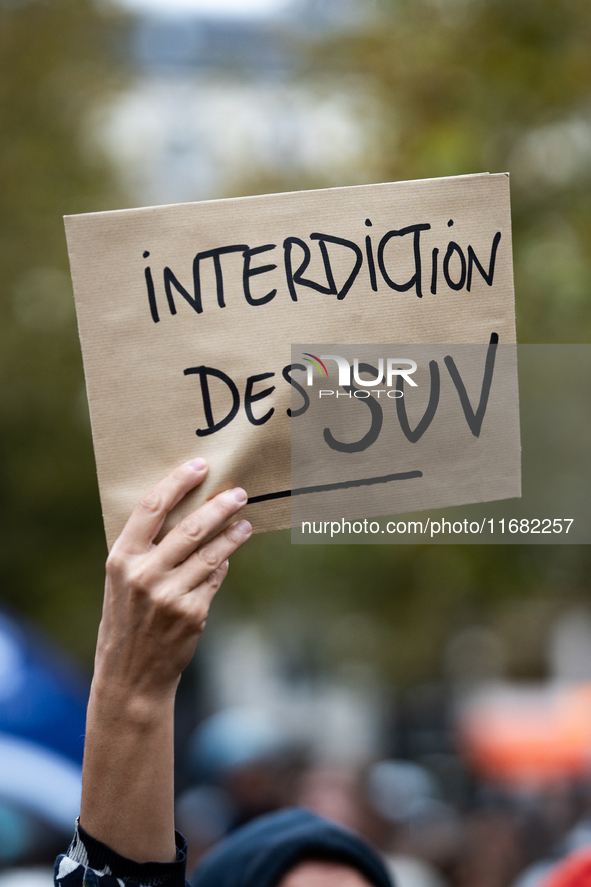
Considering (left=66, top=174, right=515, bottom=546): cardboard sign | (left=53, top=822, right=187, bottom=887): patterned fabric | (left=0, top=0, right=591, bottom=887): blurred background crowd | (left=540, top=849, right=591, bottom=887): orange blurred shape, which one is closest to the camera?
Result: (left=53, top=822, right=187, bottom=887): patterned fabric

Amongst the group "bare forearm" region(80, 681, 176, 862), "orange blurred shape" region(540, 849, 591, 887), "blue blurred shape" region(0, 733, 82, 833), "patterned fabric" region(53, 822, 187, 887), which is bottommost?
"blue blurred shape" region(0, 733, 82, 833)

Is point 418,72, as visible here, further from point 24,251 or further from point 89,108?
point 24,251

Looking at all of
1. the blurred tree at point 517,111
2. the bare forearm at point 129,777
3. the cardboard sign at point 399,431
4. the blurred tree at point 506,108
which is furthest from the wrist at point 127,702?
the blurred tree at point 506,108

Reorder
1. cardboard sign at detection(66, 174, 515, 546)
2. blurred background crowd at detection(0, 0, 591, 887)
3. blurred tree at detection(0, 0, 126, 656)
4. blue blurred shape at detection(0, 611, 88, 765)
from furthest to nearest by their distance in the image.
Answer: blurred tree at detection(0, 0, 126, 656)
blurred background crowd at detection(0, 0, 591, 887)
blue blurred shape at detection(0, 611, 88, 765)
cardboard sign at detection(66, 174, 515, 546)

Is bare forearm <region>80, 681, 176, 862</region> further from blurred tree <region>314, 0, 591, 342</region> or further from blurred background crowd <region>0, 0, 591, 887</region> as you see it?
blurred tree <region>314, 0, 591, 342</region>

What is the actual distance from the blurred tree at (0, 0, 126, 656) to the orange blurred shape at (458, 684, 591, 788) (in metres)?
4.66

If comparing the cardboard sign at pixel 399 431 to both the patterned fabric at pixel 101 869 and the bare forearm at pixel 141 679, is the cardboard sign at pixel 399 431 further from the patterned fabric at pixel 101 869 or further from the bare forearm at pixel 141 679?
the patterned fabric at pixel 101 869

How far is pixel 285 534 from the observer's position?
9.22m

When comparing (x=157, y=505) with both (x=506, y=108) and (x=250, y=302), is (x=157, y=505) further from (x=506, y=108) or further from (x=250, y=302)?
(x=506, y=108)

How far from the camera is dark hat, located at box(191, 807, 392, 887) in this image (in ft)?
5.57

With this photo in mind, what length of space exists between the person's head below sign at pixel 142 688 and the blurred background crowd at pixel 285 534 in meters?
2.90

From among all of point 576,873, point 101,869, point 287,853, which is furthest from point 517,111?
point 101,869

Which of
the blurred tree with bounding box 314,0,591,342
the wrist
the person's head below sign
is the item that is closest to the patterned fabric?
the person's head below sign

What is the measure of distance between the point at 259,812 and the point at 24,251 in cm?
537
